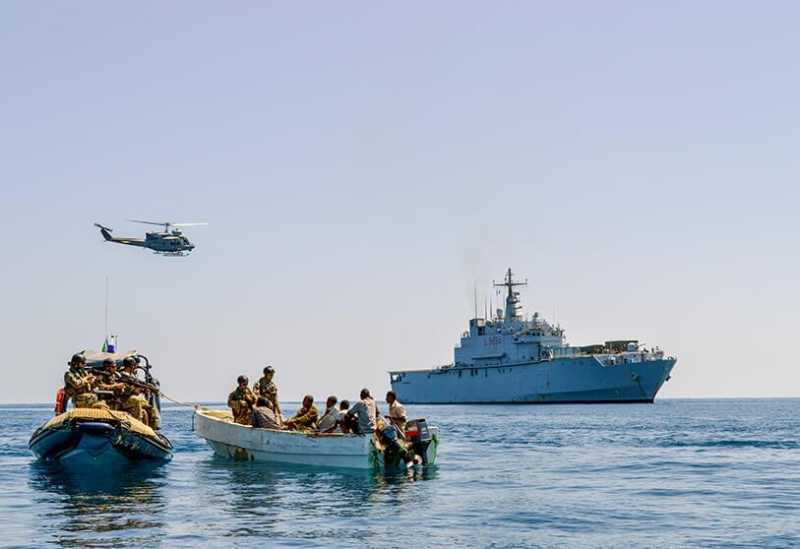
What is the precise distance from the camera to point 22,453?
38969 mm

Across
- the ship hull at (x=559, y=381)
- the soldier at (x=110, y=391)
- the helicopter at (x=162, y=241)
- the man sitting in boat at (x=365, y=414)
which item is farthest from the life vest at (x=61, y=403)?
the ship hull at (x=559, y=381)

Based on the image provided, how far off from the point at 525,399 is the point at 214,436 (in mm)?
84027

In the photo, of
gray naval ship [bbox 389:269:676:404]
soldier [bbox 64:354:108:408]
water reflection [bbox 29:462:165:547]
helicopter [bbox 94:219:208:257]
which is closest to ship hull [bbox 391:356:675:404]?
gray naval ship [bbox 389:269:676:404]

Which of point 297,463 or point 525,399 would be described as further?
point 525,399

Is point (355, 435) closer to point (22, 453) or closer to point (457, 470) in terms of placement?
point (457, 470)

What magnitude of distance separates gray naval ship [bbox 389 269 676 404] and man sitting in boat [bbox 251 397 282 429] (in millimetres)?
79391

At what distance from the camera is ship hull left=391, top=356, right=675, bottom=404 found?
107 meters

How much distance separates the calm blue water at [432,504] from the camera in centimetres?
1755

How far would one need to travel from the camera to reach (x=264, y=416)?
30000 mm

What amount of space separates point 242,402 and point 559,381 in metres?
81.7

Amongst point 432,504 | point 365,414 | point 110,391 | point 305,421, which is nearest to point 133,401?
point 110,391

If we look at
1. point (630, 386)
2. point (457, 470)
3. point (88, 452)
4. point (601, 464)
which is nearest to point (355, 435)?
point (457, 470)

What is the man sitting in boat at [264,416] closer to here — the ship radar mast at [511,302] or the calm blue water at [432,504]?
the calm blue water at [432,504]

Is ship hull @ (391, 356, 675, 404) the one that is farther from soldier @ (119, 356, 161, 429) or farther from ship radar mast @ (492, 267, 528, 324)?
soldier @ (119, 356, 161, 429)
